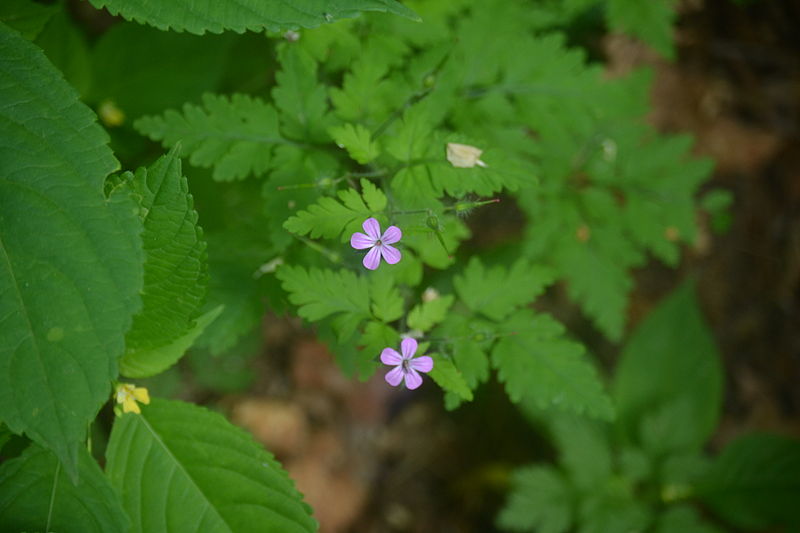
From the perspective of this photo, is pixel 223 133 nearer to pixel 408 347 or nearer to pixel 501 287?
pixel 408 347

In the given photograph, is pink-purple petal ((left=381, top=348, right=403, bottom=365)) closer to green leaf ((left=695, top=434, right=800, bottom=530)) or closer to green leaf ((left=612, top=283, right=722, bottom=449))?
green leaf ((left=612, top=283, right=722, bottom=449))

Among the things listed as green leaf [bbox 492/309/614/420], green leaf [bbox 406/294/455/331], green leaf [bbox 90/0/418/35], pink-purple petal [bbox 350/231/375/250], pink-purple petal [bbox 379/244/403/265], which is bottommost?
green leaf [bbox 492/309/614/420]

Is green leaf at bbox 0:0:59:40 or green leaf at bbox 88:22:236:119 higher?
green leaf at bbox 0:0:59:40

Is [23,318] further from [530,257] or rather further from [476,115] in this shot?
[530,257]

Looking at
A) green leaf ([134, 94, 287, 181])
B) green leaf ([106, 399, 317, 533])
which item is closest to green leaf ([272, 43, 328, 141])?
green leaf ([134, 94, 287, 181])

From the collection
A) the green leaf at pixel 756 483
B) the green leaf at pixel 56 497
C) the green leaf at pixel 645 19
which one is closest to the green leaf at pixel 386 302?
the green leaf at pixel 56 497
